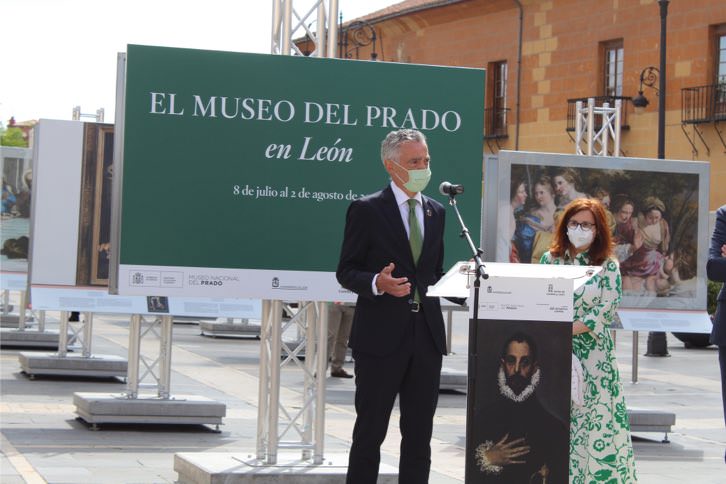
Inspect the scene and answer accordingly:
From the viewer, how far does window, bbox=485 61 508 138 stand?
48031 mm

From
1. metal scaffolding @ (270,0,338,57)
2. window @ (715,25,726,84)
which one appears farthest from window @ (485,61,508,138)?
metal scaffolding @ (270,0,338,57)

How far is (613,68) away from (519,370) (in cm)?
3769

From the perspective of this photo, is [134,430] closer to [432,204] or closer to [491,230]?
[491,230]

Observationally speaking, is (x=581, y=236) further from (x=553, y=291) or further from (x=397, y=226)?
(x=397, y=226)

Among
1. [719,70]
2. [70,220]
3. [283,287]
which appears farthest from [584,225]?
[719,70]

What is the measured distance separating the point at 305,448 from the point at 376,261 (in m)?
2.39

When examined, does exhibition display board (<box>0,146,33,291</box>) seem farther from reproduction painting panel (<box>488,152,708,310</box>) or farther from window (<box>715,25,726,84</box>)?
window (<box>715,25,726,84</box>)

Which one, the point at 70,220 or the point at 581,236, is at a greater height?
the point at 70,220

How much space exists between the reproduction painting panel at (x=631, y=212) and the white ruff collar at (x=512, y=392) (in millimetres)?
6406

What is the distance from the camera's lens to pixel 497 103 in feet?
160

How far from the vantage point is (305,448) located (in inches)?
356

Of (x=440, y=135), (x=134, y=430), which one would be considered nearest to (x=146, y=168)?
(x=440, y=135)

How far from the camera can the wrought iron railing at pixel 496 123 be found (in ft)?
157

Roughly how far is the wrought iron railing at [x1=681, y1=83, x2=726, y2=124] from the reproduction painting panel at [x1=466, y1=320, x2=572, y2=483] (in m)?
32.9
